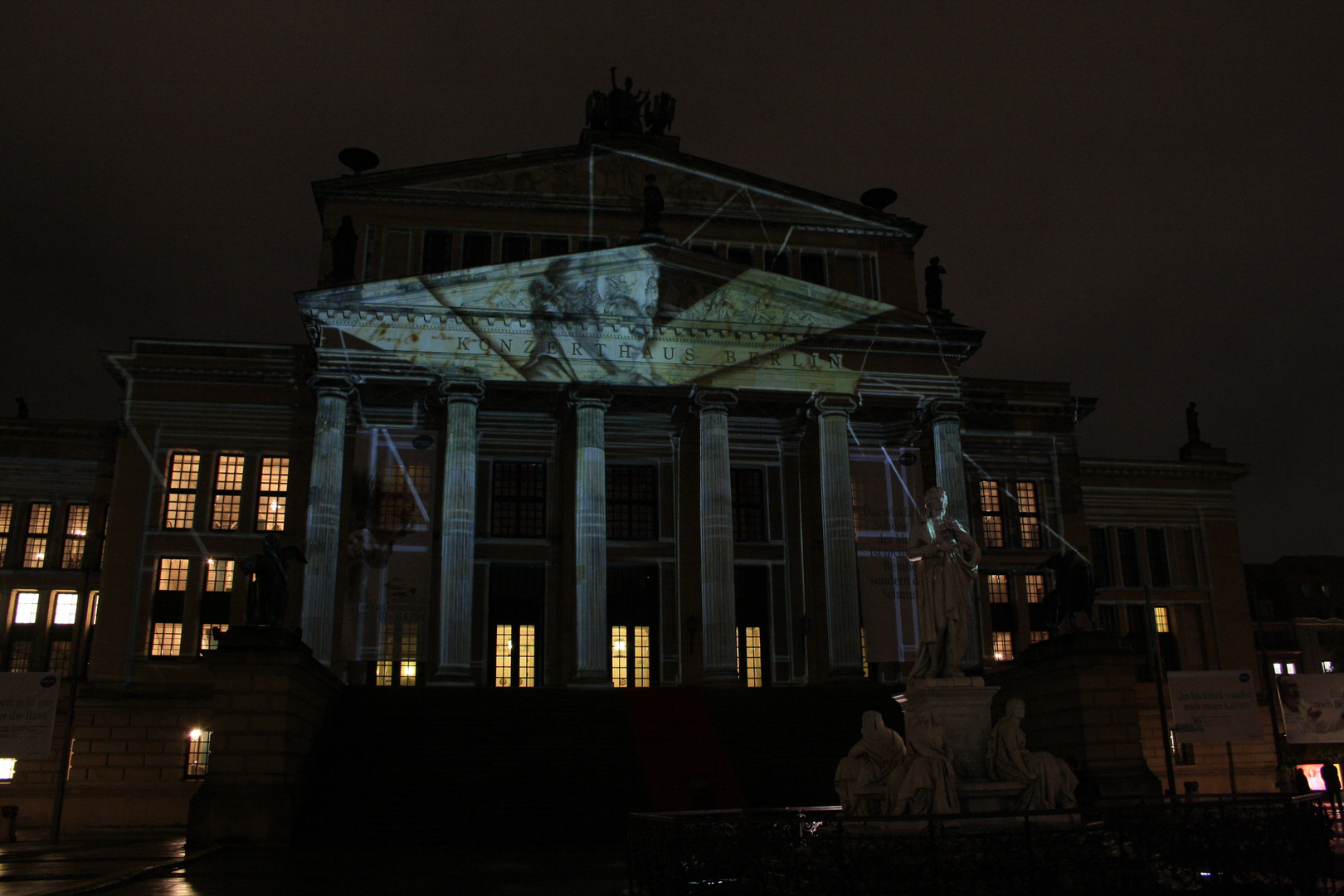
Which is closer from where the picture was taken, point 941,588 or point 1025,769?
point 1025,769

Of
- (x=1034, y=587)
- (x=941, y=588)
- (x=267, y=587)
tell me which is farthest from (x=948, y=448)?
(x=941, y=588)

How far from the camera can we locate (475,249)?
4069cm

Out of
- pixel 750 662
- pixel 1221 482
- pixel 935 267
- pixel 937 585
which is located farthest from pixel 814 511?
pixel 937 585

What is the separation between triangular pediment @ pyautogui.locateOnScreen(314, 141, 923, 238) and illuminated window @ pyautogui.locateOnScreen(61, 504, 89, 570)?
14590 millimetres

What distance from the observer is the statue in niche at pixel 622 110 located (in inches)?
1679

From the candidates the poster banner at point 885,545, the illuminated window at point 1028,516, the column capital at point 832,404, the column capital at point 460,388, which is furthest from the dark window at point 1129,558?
the column capital at point 460,388

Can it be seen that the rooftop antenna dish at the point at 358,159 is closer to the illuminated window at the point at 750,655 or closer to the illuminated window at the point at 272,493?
the illuminated window at the point at 272,493

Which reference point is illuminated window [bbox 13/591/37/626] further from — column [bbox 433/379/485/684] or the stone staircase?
the stone staircase

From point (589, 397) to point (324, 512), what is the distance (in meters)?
8.86

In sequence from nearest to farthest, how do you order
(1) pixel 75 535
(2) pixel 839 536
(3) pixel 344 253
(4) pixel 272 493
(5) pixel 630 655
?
(3) pixel 344 253, (2) pixel 839 536, (4) pixel 272 493, (5) pixel 630 655, (1) pixel 75 535

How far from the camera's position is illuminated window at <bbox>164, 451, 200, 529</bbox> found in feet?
125

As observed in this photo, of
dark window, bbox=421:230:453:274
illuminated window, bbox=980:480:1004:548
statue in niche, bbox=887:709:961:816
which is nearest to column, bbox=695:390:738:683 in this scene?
dark window, bbox=421:230:453:274

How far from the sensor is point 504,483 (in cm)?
3991

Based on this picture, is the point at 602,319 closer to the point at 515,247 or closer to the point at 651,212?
the point at 651,212
